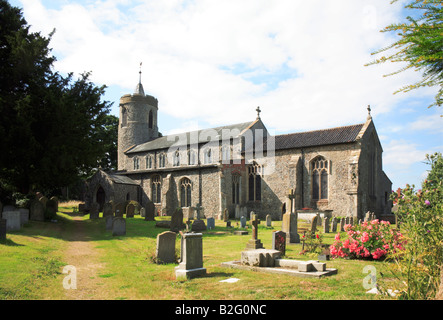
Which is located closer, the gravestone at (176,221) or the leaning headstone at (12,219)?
the leaning headstone at (12,219)

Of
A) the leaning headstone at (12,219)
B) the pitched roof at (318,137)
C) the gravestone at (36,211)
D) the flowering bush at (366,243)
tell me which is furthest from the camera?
the pitched roof at (318,137)

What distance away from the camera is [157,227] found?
19344 mm

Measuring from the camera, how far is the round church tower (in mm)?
42281

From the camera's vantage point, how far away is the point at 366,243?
31.3 feet

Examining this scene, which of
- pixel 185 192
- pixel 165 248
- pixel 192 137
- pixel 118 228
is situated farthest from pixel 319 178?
pixel 165 248

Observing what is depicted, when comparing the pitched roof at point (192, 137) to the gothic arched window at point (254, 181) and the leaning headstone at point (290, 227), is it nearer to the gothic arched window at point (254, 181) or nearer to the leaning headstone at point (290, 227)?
the gothic arched window at point (254, 181)

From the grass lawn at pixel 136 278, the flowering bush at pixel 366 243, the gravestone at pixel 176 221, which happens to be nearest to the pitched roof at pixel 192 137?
the gravestone at pixel 176 221

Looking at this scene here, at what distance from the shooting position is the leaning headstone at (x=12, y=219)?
46.7 feet

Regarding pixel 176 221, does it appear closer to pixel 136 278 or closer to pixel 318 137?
pixel 136 278

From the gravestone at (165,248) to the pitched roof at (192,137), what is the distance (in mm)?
22535

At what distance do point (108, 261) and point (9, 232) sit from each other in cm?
698

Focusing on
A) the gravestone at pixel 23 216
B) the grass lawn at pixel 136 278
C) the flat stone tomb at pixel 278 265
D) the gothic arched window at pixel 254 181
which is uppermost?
the gothic arched window at pixel 254 181

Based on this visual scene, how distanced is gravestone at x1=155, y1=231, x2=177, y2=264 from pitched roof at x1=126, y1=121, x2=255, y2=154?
22.5 metres
